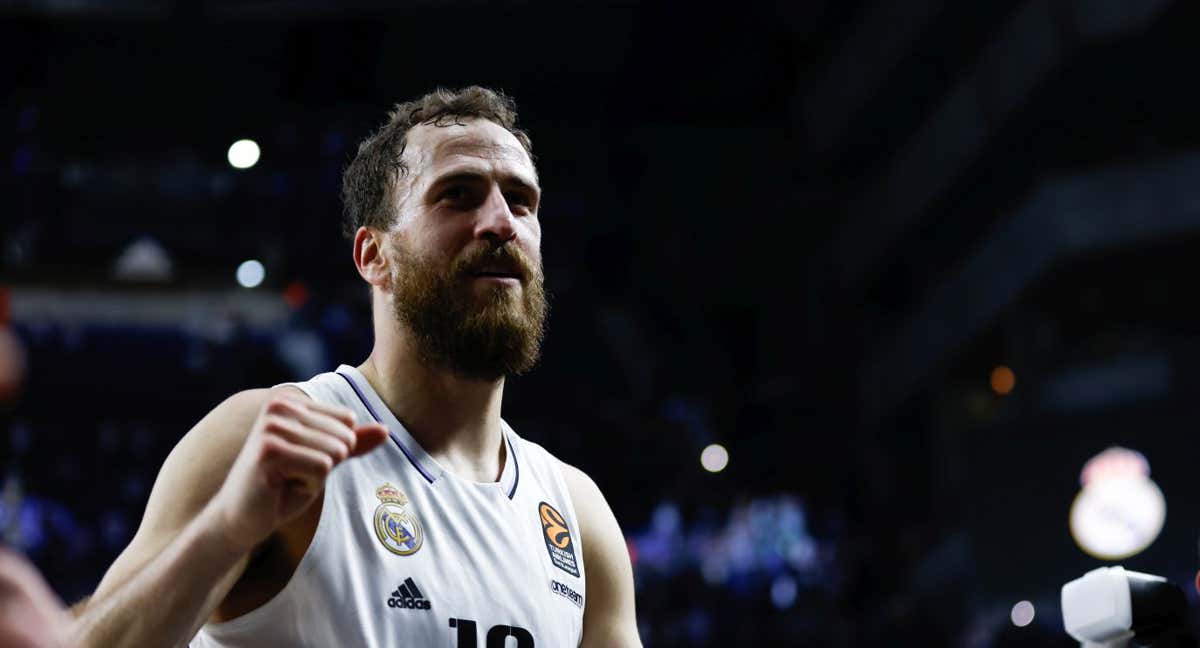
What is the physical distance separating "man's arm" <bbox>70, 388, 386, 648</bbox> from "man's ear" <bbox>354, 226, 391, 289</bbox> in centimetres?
61

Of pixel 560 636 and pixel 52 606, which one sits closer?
pixel 52 606

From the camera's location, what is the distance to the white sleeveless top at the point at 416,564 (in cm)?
250

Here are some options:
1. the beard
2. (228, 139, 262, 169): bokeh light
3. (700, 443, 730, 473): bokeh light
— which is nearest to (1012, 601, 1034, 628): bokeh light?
(700, 443, 730, 473): bokeh light

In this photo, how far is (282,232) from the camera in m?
16.8

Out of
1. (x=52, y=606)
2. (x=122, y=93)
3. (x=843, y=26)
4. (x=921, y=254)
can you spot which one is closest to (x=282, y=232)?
(x=122, y=93)

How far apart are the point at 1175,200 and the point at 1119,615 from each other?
13.5 meters

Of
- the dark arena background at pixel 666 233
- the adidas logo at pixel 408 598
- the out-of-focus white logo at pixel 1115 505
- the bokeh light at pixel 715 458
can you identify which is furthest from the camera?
the bokeh light at pixel 715 458

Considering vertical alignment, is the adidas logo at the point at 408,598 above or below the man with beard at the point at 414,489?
below

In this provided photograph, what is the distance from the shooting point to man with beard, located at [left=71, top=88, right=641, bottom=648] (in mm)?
2150

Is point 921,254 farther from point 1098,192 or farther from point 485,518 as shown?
point 485,518

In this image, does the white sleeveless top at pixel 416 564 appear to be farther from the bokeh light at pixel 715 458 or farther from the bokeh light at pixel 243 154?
the bokeh light at pixel 715 458

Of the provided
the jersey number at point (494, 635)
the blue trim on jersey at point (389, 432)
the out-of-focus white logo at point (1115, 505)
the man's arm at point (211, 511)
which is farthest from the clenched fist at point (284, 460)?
the out-of-focus white logo at point (1115, 505)

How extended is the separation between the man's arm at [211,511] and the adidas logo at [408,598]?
0.31m

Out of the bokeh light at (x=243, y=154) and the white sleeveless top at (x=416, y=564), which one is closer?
the white sleeveless top at (x=416, y=564)
